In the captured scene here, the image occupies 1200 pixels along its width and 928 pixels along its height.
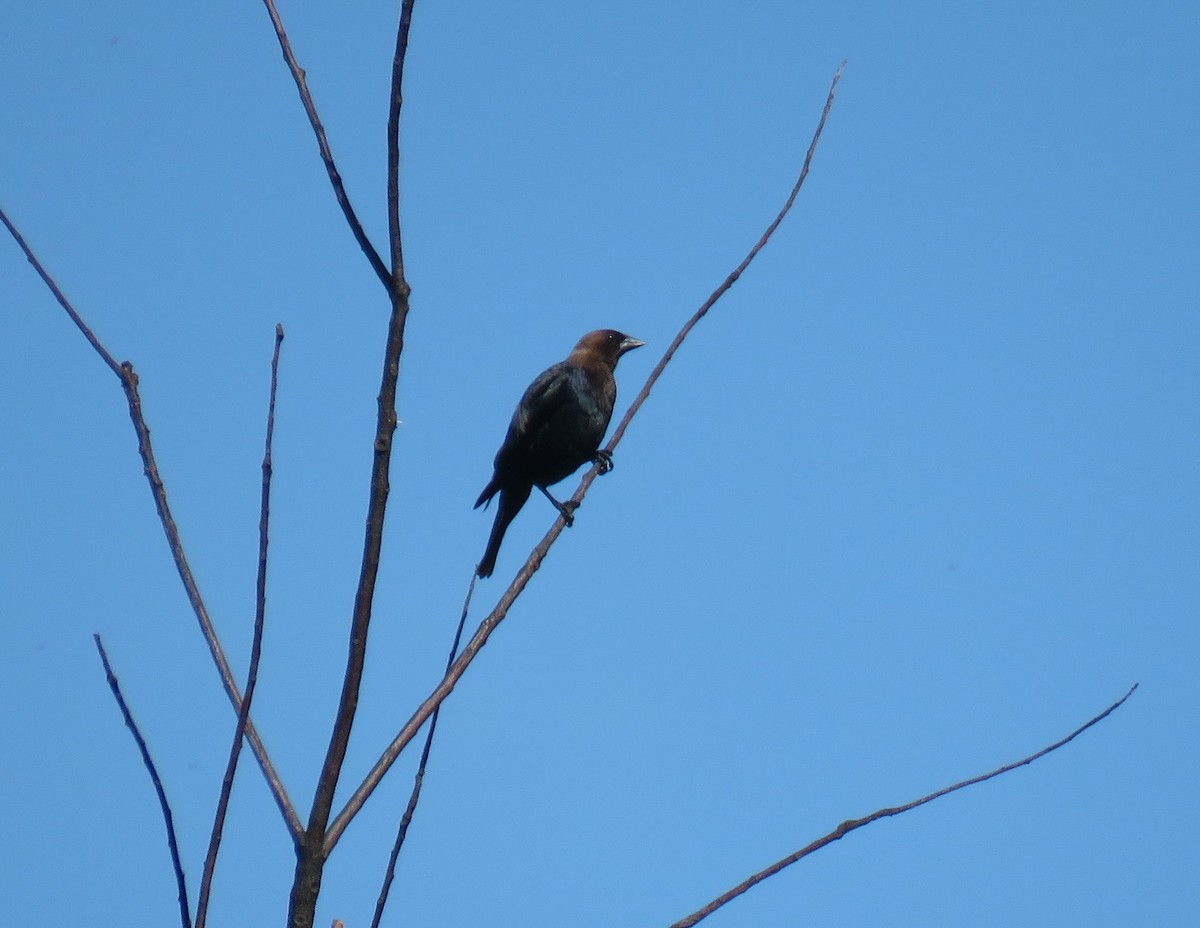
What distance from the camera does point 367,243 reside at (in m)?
1.97

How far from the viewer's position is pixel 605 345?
8.81 meters

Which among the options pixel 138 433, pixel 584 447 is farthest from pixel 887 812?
pixel 584 447

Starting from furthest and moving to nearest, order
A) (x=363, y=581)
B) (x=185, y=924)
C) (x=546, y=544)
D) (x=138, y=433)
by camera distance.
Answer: (x=546, y=544), (x=138, y=433), (x=363, y=581), (x=185, y=924)

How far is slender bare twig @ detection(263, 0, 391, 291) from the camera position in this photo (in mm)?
1973

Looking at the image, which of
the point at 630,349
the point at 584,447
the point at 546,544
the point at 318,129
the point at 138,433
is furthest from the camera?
the point at 630,349

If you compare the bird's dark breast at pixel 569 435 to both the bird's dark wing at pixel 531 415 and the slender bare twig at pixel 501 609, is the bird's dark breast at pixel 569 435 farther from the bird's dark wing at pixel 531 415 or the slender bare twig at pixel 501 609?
the slender bare twig at pixel 501 609

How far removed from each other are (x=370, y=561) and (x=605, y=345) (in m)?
7.00

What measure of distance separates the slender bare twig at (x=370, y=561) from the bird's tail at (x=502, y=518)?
5.94 metres

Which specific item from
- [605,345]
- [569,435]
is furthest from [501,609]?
[605,345]

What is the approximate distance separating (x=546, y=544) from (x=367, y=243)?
911mm

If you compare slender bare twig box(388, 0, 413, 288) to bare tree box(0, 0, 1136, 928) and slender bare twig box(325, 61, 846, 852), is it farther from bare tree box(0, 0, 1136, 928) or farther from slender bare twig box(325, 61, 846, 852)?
slender bare twig box(325, 61, 846, 852)

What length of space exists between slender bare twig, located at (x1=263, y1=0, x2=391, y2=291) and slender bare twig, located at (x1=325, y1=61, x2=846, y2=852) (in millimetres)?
665

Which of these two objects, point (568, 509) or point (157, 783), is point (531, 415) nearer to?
point (568, 509)

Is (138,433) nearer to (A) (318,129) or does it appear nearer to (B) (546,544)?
(A) (318,129)
